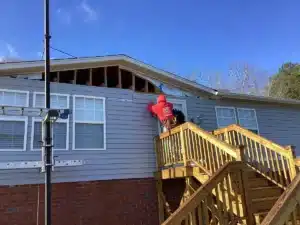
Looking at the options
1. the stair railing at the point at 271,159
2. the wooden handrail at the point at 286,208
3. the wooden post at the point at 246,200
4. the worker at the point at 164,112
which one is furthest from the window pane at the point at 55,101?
the wooden handrail at the point at 286,208

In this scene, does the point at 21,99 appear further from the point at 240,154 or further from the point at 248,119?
the point at 248,119

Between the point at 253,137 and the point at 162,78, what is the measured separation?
3722mm

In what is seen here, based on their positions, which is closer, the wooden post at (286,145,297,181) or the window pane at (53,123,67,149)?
the wooden post at (286,145,297,181)

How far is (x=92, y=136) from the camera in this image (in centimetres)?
757

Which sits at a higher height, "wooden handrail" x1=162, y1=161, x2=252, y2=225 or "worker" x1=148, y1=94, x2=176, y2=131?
"worker" x1=148, y1=94, x2=176, y2=131

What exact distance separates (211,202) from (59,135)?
14.9 feet

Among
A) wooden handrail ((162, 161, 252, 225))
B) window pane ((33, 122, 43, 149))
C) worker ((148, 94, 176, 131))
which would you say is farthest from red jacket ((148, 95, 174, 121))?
wooden handrail ((162, 161, 252, 225))

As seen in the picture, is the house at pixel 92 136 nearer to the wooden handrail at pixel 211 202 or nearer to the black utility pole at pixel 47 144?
the black utility pole at pixel 47 144

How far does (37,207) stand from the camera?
648cm

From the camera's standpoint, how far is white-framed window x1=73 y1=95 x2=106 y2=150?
742cm

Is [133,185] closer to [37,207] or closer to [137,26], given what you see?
[37,207]

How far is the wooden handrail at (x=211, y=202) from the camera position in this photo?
366 cm

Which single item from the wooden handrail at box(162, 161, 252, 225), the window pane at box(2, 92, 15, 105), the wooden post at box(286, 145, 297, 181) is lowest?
the wooden handrail at box(162, 161, 252, 225)

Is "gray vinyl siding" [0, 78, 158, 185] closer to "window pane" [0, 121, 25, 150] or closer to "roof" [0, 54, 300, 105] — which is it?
"window pane" [0, 121, 25, 150]
